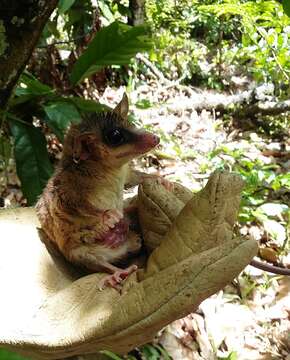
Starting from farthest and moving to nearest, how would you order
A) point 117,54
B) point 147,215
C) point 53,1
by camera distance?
point 117,54 < point 53,1 < point 147,215

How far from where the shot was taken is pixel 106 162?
5.31 ft

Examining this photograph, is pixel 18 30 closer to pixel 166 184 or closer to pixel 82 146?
pixel 82 146

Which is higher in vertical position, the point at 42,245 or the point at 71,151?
the point at 71,151

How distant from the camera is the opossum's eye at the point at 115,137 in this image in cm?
160

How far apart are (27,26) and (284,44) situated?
2109 millimetres

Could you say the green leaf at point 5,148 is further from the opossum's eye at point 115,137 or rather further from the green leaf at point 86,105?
the opossum's eye at point 115,137

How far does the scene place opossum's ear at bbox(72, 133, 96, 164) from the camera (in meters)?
1.58

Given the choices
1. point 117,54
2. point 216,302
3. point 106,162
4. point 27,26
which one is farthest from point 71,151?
point 216,302

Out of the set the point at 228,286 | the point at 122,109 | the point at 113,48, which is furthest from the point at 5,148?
the point at 228,286

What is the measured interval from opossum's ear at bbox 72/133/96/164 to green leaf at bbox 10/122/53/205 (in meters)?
0.69

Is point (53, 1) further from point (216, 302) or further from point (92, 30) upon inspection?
point (92, 30)

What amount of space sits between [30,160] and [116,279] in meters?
1.09

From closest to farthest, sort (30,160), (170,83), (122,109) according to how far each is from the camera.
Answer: (122,109)
(30,160)
(170,83)

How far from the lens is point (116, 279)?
1.37 metres
